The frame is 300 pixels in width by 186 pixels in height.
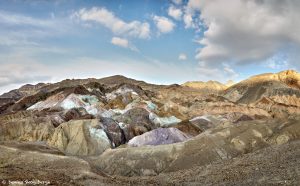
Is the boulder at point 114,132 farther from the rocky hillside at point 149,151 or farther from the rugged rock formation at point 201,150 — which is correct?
the rugged rock formation at point 201,150

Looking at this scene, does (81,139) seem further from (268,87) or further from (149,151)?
(268,87)

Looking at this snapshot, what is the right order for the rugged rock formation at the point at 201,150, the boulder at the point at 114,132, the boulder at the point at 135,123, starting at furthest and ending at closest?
the boulder at the point at 135,123
the boulder at the point at 114,132
the rugged rock formation at the point at 201,150

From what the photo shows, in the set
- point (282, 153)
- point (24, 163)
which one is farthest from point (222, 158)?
point (24, 163)

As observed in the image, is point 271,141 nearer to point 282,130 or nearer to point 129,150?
point 282,130

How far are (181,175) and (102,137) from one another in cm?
3154


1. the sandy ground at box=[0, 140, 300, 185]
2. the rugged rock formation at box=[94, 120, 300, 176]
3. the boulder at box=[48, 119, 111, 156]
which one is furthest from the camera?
the boulder at box=[48, 119, 111, 156]

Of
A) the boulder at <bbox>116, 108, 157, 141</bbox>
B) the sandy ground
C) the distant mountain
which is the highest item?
the distant mountain

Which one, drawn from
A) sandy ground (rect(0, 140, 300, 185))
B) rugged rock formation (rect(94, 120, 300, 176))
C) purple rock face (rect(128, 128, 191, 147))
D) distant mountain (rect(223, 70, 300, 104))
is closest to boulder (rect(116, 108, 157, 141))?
purple rock face (rect(128, 128, 191, 147))

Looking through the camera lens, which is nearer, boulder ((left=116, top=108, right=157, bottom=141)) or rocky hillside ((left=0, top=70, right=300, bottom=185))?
rocky hillside ((left=0, top=70, right=300, bottom=185))

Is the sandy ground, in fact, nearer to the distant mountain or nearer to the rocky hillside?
the rocky hillside

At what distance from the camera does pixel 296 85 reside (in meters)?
187

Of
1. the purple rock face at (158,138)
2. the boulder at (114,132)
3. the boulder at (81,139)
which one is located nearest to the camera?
the purple rock face at (158,138)

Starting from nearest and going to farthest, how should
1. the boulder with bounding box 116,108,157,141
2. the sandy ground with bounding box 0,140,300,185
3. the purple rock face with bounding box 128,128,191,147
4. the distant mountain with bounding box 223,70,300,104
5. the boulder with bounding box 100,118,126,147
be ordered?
the sandy ground with bounding box 0,140,300,185 → the purple rock face with bounding box 128,128,191,147 → the boulder with bounding box 100,118,126,147 → the boulder with bounding box 116,108,157,141 → the distant mountain with bounding box 223,70,300,104

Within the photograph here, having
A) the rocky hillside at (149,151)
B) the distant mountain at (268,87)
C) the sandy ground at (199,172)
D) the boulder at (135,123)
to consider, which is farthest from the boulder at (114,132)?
the distant mountain at (268,87)
